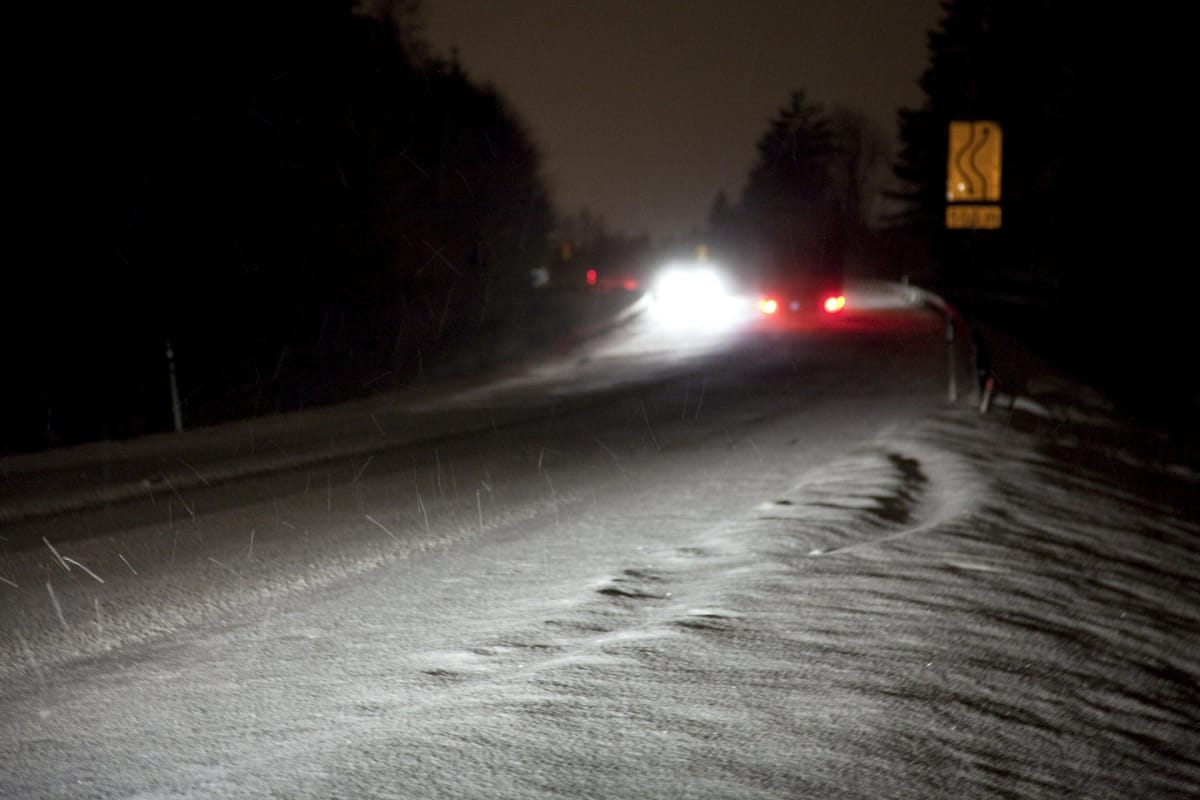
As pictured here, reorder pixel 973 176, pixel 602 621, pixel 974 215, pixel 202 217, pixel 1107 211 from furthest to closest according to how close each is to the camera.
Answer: pixel 1107 211, pixel 202 217, pixel 973 176, pixel 974 215, pixel 602 621

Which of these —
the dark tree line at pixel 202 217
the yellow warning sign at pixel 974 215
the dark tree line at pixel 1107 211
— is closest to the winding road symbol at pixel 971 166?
the yellow warning sign at pixel 974 215

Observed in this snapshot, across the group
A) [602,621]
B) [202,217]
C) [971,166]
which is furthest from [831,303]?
[602,621]

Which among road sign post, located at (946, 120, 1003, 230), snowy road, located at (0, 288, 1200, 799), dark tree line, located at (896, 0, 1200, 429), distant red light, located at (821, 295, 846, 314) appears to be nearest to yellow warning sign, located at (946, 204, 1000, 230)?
road sign post, located at (946, 120, 1003, 230)

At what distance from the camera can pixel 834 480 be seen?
404 inches

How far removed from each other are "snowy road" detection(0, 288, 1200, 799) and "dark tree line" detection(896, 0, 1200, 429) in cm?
1457

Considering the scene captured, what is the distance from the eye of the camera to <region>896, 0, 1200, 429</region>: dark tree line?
27.9 meters

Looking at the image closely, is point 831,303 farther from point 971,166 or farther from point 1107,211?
point 971,166

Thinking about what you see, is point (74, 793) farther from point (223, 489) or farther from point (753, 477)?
point (753, 477)

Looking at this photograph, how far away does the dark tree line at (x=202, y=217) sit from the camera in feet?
60.2

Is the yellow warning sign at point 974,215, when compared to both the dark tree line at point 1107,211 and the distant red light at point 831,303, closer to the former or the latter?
the dark tree line at point 1107,211

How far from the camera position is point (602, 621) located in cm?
618

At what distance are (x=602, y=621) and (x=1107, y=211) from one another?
37.4m

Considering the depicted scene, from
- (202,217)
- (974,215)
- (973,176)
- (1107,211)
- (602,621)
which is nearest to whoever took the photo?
(602,621)

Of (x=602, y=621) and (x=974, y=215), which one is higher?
(x=974, y=215)
